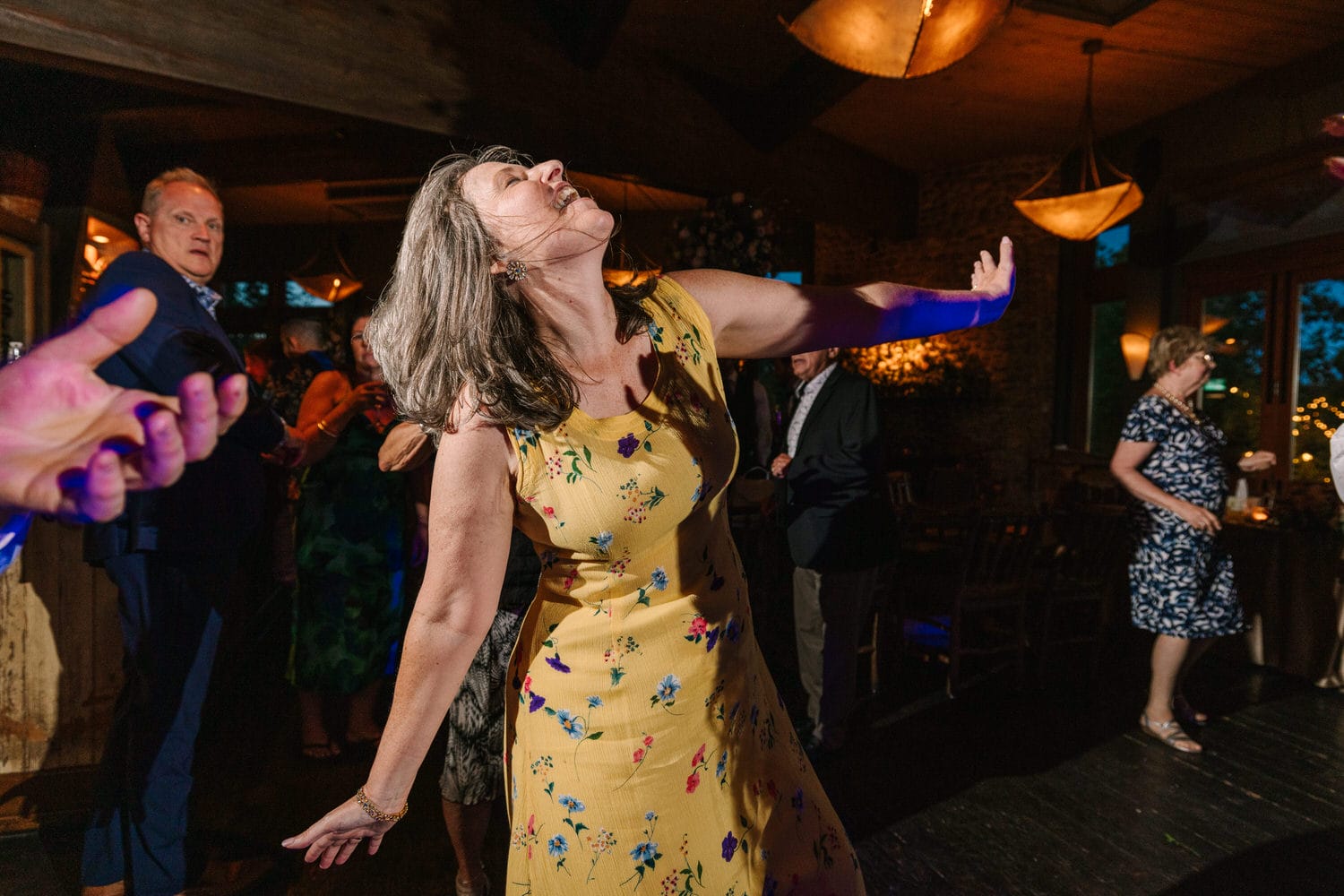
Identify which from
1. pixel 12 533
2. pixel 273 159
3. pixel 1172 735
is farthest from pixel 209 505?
pixel 273 159

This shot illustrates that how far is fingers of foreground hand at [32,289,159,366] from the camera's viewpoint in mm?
442

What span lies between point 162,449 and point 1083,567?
4.25 metres

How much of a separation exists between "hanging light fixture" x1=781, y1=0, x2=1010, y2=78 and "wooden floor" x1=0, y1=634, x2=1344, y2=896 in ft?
8.13

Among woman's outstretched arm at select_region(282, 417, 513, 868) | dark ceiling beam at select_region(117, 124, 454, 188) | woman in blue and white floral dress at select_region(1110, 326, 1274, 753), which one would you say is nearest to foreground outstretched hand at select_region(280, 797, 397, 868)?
woman's outstretched arm at select_region(282, 417, 513, 868)

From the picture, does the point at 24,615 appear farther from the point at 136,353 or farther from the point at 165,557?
the point at 136,353

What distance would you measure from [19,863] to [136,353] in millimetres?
2215

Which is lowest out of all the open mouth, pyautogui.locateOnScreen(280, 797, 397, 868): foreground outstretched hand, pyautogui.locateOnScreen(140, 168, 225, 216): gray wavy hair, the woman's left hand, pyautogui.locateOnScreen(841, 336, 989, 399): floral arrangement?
pyautogui.locateOnScreen(280, 797, 397, 868): foreground outstretched hand

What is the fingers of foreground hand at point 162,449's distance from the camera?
1.52 ft

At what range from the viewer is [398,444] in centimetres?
209

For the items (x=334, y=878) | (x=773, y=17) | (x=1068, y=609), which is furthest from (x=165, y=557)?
(x=773, y=17)

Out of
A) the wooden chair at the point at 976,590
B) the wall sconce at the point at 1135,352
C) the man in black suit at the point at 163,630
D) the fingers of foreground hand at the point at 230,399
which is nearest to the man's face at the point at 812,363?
the wooden chair at the point at 976,590

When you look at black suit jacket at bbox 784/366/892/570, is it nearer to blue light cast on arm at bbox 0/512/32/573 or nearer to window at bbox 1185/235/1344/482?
blue light cast on arm at bbox 0/512/32/573

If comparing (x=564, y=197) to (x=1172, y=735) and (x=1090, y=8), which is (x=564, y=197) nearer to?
(x=1172, y=735)

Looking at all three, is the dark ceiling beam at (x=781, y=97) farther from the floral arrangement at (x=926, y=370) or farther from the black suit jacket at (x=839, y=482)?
the black suit jacket at (x=839, y=482)
